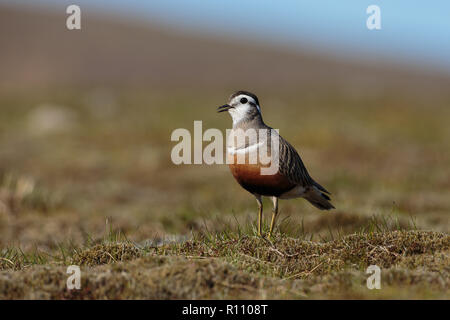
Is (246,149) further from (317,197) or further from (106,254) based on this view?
(106,254)

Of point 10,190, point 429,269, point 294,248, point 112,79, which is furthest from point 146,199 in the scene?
point 112,79

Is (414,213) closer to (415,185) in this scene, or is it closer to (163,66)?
(415,185)

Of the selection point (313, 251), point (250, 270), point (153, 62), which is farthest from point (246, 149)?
point (153, 62)

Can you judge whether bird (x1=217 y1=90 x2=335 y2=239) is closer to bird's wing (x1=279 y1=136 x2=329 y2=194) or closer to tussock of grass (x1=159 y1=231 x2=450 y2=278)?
bird's wing (x1=279 y1=136 x2=329 y2=194)

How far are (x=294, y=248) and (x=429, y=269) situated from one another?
131 cm

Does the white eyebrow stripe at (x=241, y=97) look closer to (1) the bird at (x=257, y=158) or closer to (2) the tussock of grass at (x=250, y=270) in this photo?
(1) the bird at (x=257, y=158)

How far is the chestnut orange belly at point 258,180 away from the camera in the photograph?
6.00 m

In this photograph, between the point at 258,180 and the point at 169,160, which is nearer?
the point at 258,180

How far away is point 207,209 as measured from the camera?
1036cm

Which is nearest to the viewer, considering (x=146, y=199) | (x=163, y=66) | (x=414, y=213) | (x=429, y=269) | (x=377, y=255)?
(x=429, y=269)

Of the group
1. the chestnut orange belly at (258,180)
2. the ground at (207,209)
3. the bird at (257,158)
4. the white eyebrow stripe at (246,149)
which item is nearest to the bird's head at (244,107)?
the bird at (257,158)

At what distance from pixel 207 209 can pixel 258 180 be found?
175 inches

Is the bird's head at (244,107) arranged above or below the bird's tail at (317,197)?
above
